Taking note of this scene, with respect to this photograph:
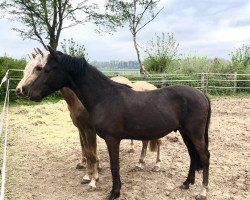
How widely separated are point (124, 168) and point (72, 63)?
229 cm

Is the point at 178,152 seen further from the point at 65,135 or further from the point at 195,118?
the point at 65,135

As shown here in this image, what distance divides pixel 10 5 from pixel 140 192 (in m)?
21.5

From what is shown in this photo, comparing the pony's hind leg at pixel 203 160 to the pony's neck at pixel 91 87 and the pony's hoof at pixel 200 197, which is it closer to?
the pony's hoof at pixel 200 197

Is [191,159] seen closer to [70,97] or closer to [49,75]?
[70,97]

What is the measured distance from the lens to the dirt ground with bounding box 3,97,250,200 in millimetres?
4668

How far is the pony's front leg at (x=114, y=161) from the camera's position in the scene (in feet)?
13.9

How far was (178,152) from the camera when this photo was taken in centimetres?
648

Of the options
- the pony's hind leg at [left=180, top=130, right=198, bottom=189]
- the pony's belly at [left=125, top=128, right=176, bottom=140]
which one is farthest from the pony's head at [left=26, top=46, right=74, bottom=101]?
the pony's hind leg at [left=180, top=130, right=198, bottom=189]

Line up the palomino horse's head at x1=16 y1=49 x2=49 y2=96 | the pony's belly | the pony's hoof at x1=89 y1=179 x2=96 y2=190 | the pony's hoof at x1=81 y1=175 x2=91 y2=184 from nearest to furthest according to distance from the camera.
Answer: the pony's belly
the palomino horse's head at x1=16 y1=49 x2=49 y2=96
the pony's hoof at x1=89 y1=179 x2=96 y2=190
the pony's hoof at x1=81 y1=175 x2=91 y2=184

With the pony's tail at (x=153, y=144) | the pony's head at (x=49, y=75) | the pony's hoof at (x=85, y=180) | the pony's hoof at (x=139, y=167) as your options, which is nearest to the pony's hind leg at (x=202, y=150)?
the pony's tail at (x=153, y=144)

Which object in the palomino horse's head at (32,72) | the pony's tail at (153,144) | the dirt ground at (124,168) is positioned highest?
the palomino horse's head at (32,72)

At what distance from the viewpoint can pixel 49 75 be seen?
4160mm

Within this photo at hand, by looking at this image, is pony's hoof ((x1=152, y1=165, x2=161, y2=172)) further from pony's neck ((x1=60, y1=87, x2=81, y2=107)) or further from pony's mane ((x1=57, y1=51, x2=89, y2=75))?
pony's mane ((x1=57, y1=51, x2=89, y2=75))

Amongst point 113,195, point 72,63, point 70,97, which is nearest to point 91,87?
point 72,63
